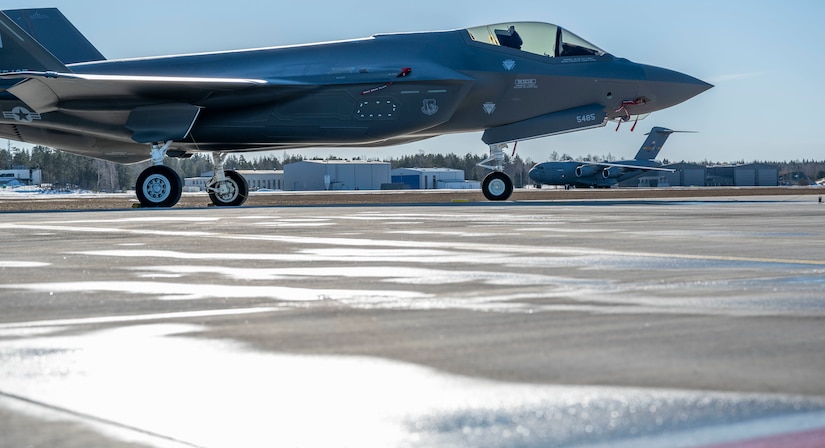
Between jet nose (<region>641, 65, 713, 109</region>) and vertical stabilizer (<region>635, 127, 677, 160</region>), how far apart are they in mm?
53972

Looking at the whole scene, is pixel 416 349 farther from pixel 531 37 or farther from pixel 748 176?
pixel 748 176

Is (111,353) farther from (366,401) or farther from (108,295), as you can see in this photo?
(108,295)

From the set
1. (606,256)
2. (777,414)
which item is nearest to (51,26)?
(606,256)

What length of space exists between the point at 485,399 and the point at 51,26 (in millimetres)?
25438

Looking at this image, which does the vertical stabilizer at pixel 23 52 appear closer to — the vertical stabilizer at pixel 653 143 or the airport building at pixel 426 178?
the vertical stabilizer at pixel 653 143

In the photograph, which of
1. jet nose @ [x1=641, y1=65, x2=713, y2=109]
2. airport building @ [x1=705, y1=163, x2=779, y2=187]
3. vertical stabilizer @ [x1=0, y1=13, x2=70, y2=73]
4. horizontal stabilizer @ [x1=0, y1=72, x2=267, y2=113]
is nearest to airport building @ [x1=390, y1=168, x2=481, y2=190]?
airport building @ [x1=705, y1=163, x2=779, y2=187]

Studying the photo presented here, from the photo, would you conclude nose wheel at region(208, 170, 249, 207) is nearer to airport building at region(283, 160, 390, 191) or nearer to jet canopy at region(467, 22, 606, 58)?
jet canopy at region(467, 22, 606, 58)

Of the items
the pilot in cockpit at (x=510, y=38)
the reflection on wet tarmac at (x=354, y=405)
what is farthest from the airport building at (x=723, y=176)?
the reflection on wet tarmac at (x=354, y=405)

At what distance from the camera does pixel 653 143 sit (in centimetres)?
7788

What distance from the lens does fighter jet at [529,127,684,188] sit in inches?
2921

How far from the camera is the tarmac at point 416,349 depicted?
262cm

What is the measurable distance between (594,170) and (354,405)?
73670 millimetres

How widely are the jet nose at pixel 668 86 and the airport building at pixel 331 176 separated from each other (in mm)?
72206

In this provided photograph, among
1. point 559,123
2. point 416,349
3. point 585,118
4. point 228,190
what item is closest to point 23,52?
point 228,190
